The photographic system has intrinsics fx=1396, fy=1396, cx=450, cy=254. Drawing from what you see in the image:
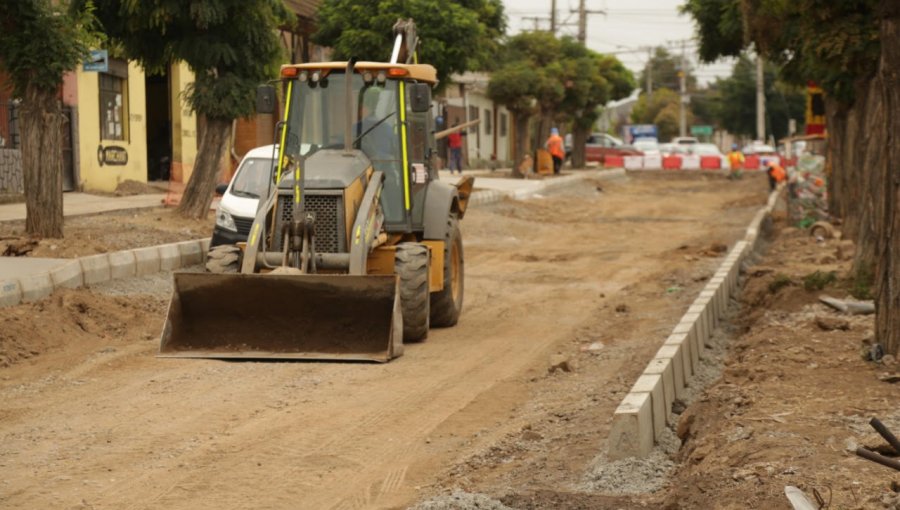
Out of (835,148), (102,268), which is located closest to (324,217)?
(102,268)

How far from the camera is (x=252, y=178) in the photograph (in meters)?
18.3

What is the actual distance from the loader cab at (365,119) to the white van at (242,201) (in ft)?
11.0

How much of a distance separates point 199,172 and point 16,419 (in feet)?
42.3

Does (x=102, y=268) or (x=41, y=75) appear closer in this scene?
(x=102, y=268)

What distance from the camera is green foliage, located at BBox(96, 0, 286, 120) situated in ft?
67.1

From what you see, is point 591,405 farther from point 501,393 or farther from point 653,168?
point 653,168

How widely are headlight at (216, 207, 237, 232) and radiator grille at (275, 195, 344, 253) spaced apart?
4998 mm

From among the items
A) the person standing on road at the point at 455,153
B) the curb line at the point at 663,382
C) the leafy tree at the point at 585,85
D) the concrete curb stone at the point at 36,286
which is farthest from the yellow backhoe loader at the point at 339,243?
the leafy tree at the point at 585,85

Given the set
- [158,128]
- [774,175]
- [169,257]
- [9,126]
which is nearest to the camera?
[169,257]

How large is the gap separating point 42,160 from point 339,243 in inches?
230

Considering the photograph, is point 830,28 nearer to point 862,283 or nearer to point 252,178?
point 862,283

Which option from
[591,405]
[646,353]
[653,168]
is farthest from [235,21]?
[653,168]

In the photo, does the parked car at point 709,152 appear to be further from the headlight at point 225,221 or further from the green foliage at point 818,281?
the green foliage at point 818,281

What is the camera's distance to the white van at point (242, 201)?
1739 cm
